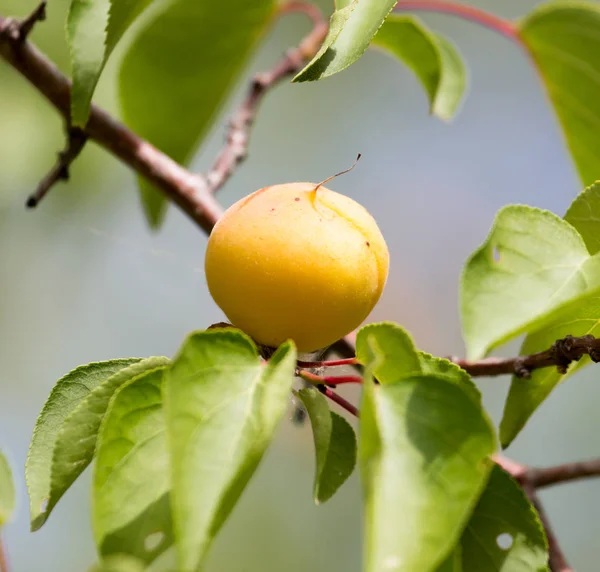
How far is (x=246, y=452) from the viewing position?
1.46 feet

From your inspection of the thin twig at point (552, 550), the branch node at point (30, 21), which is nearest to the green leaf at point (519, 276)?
the thin twig at point (552, 550)

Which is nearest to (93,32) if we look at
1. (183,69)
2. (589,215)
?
(589,215)

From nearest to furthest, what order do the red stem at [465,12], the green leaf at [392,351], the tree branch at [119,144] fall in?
the green leaf at [392,351], the tree branch at [119,144], the red stem at [465,12]

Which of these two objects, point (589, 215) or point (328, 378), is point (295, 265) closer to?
point (328, 378)

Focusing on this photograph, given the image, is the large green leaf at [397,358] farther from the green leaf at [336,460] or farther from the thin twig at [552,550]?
the thin twig at [552,550]

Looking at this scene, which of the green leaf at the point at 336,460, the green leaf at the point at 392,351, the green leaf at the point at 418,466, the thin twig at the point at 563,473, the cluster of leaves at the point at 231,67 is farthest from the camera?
the cluster of leaves at the point at 231,67

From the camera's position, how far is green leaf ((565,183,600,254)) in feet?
2.00

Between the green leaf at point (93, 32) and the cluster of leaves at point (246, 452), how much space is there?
10.4 inches

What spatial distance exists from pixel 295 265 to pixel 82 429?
20cm

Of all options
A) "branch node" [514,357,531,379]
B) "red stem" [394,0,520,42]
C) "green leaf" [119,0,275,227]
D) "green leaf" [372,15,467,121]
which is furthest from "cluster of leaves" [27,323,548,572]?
"red stem" [394,0,520,42]

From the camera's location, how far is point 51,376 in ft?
8.63

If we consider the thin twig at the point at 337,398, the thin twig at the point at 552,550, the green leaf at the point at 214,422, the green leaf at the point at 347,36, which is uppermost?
the green leaf at the point at 347,36

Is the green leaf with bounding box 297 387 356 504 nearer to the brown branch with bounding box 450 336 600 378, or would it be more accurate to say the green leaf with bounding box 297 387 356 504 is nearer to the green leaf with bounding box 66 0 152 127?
the brown branch with bounding box 450 336 600 378

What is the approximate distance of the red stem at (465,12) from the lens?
1.21 meters
